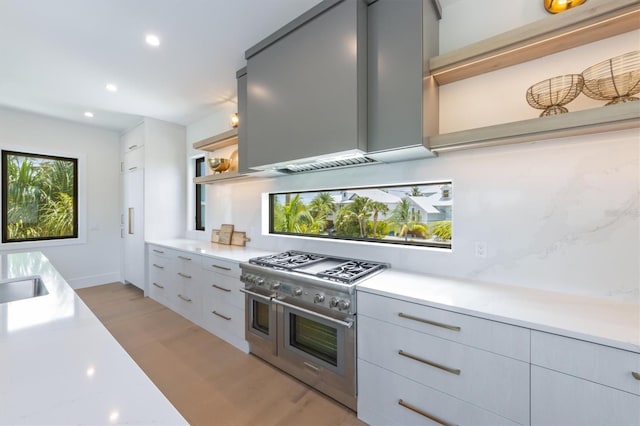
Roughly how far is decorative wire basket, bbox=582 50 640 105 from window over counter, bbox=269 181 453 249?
83 cm

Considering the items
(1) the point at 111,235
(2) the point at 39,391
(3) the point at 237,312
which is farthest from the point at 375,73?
(1) the point at 111,235

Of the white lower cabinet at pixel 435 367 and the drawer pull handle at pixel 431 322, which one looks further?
the drawer pull handle at pixel 431 322

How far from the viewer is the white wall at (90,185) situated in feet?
12.8

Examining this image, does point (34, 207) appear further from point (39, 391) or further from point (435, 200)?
point (435, 200)

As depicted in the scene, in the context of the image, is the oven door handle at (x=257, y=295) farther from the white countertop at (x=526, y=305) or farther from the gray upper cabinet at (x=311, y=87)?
the gray upper cabinet at (x=311, y=87)

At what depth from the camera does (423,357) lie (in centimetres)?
144

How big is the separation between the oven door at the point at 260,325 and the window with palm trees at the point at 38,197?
3.92 metres

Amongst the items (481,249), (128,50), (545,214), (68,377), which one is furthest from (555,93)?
(128,50)

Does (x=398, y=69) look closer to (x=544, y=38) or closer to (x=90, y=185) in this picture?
(x=544, y=38)

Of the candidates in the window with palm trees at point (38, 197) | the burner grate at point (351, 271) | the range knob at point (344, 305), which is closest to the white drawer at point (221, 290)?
the burner grate at point (351, 271)

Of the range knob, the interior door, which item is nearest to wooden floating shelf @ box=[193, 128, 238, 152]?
the interior door

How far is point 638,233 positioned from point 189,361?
3109mm

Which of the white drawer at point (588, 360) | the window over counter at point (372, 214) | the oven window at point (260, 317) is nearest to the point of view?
the white drawer at point (588, 360)

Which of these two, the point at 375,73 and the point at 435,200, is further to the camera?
the point at 435,200
